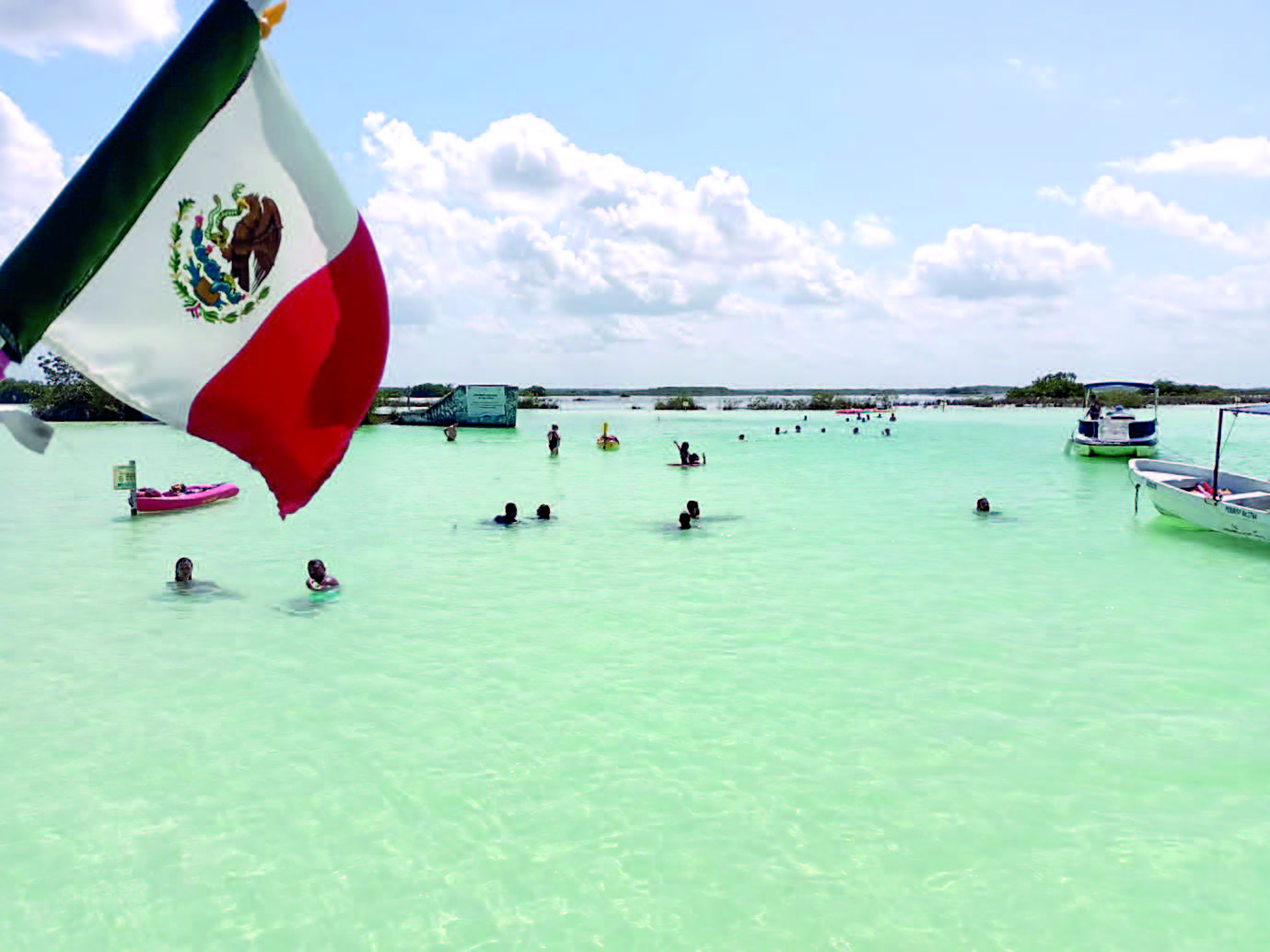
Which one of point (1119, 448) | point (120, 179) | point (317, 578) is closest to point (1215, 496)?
point (317, 578)

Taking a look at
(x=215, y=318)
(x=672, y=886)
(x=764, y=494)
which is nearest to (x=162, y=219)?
(x=215, y=318)

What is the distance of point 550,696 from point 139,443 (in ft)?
219

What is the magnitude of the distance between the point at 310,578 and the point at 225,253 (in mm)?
16943

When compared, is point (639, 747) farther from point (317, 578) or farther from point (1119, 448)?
point (1119, 448)

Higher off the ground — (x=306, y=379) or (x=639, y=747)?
(x=306, y=379)

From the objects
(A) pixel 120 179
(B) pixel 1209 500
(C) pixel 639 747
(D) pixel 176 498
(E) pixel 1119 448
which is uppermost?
(A) pixel 120 179

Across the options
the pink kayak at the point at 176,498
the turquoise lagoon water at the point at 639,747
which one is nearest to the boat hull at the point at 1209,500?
the turquoise lagoon water at the point at 639,747

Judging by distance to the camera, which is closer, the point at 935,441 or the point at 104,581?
the point at 104,581

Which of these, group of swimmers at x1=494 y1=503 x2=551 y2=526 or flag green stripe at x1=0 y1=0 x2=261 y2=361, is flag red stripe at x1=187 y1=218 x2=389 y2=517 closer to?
flag green stripe at x1=0 y1=0 x2=261 y2=361

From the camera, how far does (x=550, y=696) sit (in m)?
13.2

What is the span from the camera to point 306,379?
416cm

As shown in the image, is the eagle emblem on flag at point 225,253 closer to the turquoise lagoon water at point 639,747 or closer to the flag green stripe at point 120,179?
the flag green stripe at point 120,179

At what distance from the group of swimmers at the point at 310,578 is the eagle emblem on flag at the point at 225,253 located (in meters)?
16.5

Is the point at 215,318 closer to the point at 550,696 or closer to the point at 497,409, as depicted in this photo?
the point at 550,696
